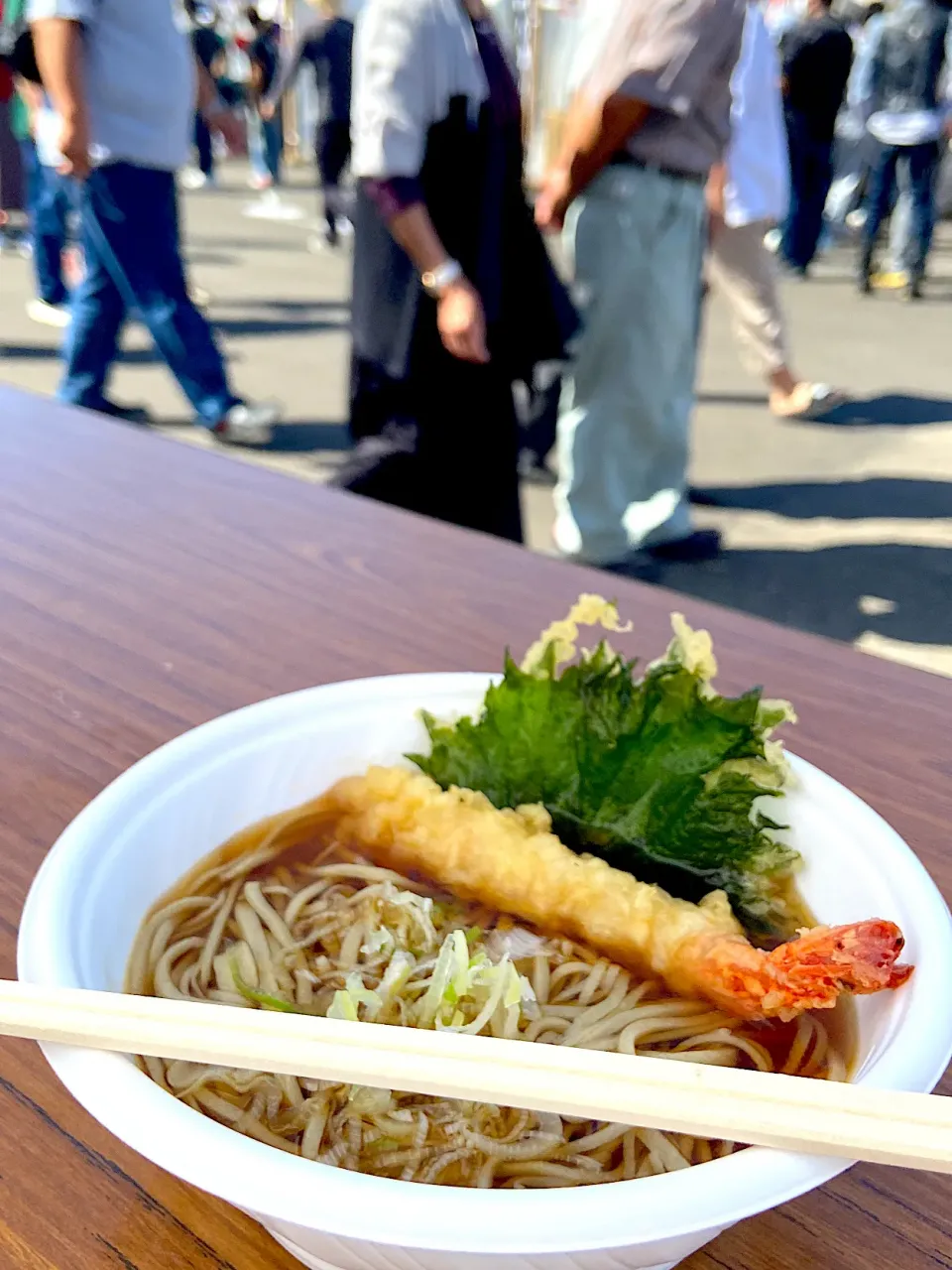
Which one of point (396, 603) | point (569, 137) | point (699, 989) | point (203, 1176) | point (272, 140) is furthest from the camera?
point (272, 140)

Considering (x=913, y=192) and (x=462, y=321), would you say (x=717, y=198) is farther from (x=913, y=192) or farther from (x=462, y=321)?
(x=913, y=192)

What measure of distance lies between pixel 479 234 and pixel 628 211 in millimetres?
508

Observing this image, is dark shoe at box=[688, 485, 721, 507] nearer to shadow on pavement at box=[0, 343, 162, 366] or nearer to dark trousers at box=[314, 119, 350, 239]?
shadow on pavement at box=[0, 343, 162, 366]

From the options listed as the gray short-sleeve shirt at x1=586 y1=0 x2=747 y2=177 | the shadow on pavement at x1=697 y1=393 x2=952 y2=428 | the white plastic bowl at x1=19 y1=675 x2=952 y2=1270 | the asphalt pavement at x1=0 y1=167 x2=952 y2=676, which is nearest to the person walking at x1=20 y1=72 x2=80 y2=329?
the asphalt pavement at x1=0 y1=167 x2=952 y2=676

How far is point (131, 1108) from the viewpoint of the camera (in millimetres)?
388

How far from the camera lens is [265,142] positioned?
937 cm

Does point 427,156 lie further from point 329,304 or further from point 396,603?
point 329,304

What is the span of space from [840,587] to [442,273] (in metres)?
1.36

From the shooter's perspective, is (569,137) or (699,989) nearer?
(699,989)

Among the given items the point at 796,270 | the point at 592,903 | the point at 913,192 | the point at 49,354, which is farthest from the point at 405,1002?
the point at 796,270

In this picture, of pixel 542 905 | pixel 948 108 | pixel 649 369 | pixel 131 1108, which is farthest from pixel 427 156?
pixel 948 108

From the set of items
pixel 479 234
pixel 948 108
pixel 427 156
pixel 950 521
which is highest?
pixel 948 108

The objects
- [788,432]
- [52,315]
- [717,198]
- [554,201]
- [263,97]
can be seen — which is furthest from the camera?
[263,97]

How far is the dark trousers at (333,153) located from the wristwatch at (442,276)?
446 cm
